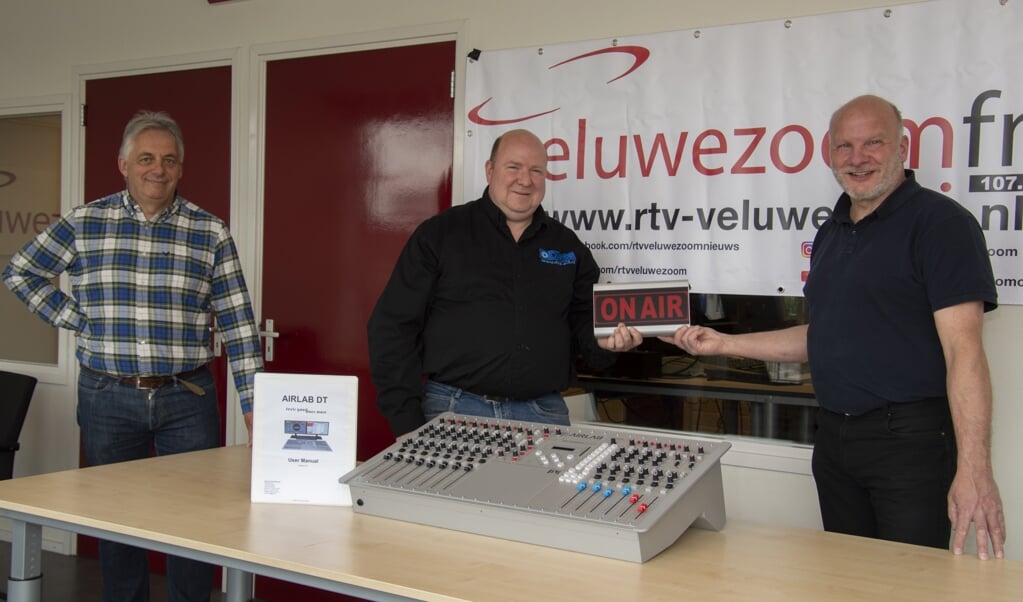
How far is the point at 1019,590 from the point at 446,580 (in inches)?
38.4

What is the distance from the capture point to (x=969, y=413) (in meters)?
2.11

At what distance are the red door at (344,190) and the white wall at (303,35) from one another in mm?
124

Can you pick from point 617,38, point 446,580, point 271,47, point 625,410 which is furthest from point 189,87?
point 446,580

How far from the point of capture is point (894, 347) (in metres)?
2.30

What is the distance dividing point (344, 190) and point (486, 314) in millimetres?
1514

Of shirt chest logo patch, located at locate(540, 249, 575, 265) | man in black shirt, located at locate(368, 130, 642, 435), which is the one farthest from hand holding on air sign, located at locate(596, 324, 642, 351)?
A: shirt chest logo patch, located at locate(540, 249, 575, 265)

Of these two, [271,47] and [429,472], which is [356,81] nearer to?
[271,47]

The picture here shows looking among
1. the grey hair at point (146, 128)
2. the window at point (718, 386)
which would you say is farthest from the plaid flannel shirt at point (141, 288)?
the window at point (718, 386)

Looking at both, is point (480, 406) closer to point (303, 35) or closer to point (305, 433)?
A: point (305, 433)

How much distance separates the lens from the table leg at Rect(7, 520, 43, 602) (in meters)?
2.14

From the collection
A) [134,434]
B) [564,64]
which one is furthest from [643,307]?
[134,434]

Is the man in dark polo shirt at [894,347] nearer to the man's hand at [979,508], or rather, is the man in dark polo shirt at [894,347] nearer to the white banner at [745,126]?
the man's hand at [979,508]

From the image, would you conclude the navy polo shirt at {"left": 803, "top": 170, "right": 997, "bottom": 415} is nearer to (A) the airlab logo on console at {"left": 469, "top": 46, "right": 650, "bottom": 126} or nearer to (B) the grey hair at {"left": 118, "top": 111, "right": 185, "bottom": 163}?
(A) the airlab logo on console at {"left": 469, "top": 46, "right": 650, "bottom": 126}

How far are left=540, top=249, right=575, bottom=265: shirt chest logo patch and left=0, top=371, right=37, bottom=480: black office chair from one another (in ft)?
8.56
